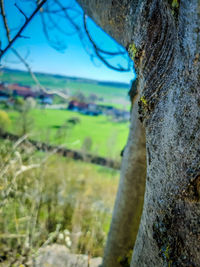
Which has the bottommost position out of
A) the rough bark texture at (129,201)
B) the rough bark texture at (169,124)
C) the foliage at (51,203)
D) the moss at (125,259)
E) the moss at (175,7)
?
the foliage at (51,203)

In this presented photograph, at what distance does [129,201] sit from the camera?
1.17 metres

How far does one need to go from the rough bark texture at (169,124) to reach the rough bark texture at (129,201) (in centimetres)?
54

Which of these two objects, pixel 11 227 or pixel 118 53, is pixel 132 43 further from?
pixel 11 227

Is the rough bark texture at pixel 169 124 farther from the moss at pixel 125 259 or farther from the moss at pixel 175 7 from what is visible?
the moss at pixel 125 259

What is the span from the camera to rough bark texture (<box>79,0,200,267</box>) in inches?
17.1

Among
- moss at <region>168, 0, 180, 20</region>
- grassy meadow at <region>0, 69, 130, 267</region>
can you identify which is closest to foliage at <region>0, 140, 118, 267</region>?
grassy meadow at <region>0, 69, 130, 267</region>

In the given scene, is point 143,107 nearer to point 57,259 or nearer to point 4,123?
point 57,259

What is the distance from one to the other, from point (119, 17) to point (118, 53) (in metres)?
0.64

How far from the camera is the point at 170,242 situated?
1.55 feet

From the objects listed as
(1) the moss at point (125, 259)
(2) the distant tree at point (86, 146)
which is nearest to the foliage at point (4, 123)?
(2) the distant tree at point (86, 146)

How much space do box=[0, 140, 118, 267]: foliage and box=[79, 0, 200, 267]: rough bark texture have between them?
1.28 m

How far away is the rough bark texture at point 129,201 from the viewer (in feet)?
3.68

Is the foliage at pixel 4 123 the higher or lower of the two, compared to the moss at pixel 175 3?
lower

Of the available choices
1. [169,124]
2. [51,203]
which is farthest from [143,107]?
[51,203]
